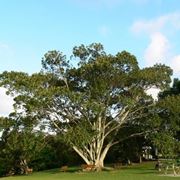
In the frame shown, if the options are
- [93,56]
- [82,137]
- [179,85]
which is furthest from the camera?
[179,85]

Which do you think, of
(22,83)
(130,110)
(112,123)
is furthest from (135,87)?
(22,83)

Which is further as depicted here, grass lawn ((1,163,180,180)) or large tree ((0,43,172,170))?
large tree ((0,43,172,170))

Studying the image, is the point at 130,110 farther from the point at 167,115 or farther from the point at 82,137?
the point at 82,137

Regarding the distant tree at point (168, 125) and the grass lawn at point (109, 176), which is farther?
the distant tree at point (168, 125)

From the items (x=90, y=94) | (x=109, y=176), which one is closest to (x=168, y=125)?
(x=90, y=94)

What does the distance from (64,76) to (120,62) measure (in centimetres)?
683

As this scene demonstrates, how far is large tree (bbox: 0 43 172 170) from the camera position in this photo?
39.9 meters

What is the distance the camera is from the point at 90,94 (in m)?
41.9

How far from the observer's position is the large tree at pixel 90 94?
39875mm

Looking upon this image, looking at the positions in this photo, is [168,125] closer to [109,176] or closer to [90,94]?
[90,94]

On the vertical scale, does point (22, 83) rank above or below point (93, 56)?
below

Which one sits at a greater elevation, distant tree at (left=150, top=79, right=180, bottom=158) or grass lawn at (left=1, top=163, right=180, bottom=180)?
distant tree at (left=150, top=79, right=180, bottom=158)

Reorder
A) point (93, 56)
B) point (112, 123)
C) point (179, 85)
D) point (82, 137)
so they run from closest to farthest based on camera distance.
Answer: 1. point (82, 137)
2. point (93, 56)
3. point (112, 123)
4. point (179, 85)

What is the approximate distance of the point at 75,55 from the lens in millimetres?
42781
